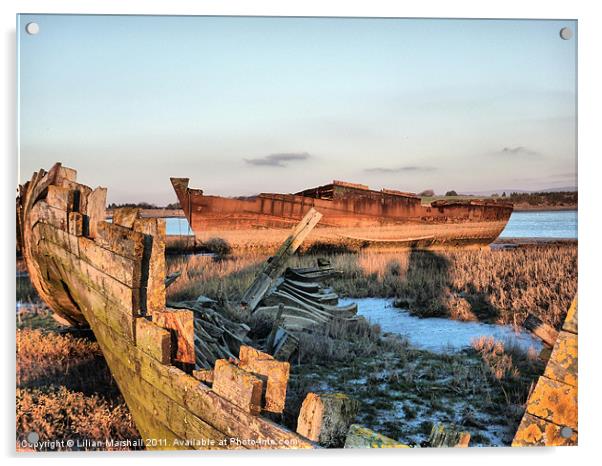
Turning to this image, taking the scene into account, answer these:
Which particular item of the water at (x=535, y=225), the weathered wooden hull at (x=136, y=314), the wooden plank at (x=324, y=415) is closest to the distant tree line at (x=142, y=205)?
the water at (x=535, y=225)

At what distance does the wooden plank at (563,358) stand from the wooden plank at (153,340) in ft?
5.60

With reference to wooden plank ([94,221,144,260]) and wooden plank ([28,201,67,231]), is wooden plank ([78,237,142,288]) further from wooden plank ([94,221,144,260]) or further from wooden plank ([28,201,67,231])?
wooden plank ([28,201,67,231])

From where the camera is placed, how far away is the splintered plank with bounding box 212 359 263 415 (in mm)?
2691

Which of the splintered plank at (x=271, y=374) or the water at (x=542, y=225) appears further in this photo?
the water at (x=542, y=225)

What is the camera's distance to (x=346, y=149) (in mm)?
4766

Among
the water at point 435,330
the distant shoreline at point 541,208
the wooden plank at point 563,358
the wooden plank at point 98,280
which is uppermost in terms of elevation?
the distant shoreline at point 541,208

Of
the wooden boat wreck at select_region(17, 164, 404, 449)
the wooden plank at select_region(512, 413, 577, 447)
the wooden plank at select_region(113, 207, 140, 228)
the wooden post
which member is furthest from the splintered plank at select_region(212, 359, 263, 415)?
the wooden post

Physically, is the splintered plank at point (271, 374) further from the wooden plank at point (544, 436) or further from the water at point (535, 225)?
the water at point (535, 225)

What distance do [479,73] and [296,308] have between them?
2300 millimetres

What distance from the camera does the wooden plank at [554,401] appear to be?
9.86ft

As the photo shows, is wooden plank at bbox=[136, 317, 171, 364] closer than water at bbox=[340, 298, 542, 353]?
Yes

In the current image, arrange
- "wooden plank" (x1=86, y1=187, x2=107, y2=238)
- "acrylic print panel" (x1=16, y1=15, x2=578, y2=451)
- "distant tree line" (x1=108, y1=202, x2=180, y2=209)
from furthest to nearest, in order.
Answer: "distant tree line" (x1=108, y1=202, x2=180, y2=209), "acrylic print panel" (x1=16, y1=15, x2=578, y2=451), "wooden plank" (x1=86, y1=187, x2=107, y2=238)

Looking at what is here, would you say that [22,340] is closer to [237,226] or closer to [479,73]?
[237,226]

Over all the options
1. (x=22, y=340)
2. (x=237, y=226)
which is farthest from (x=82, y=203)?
(x=237, y=226)
